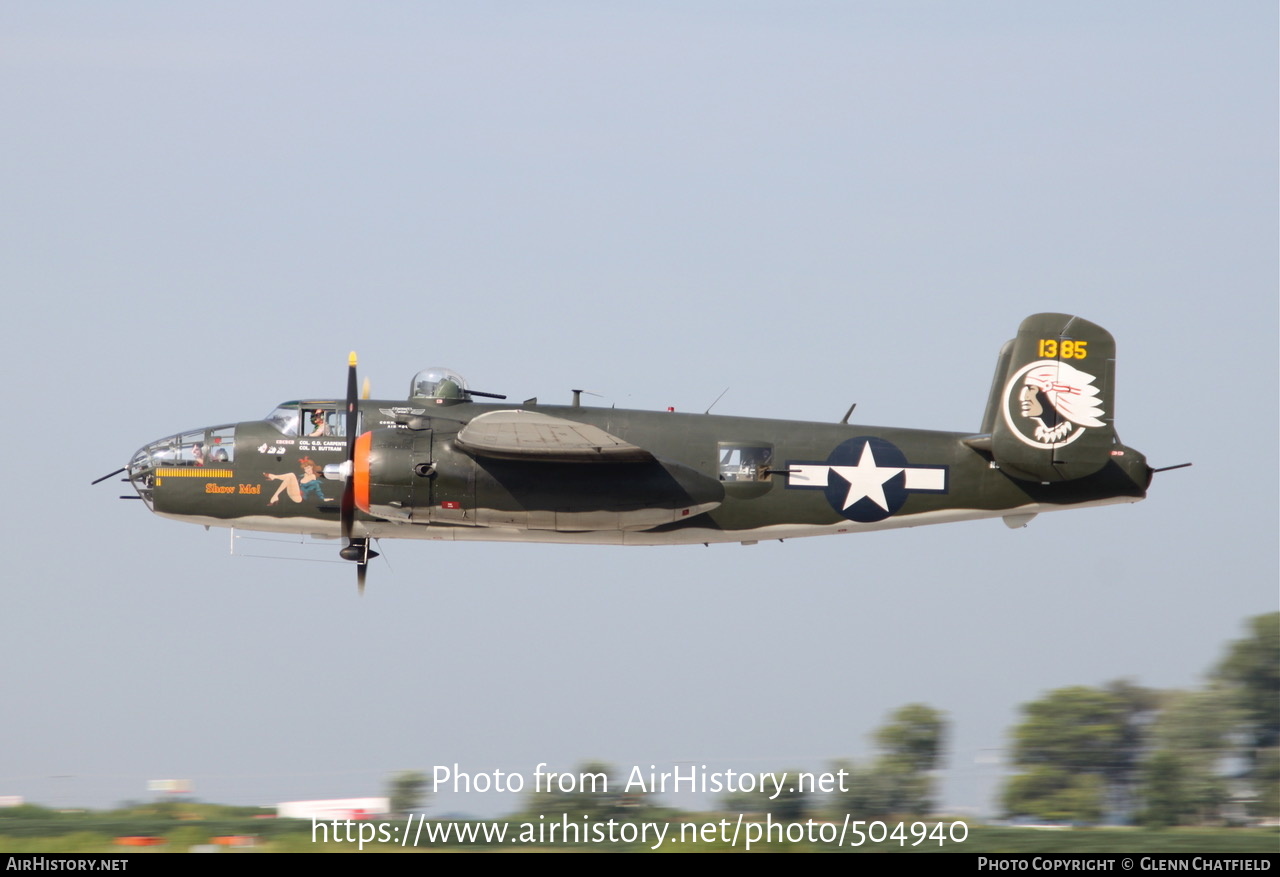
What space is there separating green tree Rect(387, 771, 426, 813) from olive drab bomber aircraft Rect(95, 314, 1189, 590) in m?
5.31

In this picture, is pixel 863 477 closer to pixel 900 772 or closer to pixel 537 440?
pixel 537 440

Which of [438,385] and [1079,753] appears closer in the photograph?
[438,385]

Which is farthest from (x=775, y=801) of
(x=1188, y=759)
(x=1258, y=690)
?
(x=1258, y=690)

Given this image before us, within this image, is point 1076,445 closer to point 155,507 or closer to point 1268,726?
point 155,507

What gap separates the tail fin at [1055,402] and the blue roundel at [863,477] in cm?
145

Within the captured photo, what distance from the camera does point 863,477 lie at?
20734 millimetres

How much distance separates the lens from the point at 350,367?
1959 centimetres

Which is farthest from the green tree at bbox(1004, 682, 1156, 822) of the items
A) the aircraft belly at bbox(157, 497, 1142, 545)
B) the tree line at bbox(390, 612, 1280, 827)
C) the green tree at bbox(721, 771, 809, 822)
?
the aircraft belly at bbox(157, 497, 1142, 545)

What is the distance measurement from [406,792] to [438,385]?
8.38 metres

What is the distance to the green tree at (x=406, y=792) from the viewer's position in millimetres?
24297

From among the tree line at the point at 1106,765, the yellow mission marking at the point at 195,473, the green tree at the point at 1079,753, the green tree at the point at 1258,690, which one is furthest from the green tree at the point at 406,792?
the green tree at the point at 1258,690

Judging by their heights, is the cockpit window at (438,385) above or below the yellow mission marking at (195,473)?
above

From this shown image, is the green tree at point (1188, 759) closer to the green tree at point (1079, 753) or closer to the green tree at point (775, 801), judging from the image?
the green tree at point (1079, 753)

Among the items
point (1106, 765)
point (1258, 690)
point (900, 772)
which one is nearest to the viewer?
point (900, 772)
